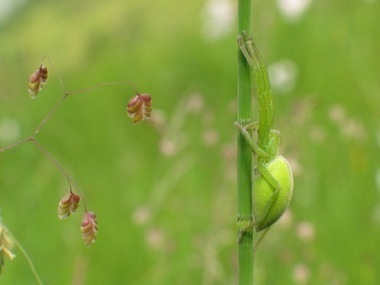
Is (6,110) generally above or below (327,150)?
below

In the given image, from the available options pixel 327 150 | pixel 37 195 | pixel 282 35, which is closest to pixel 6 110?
pixel 282 35

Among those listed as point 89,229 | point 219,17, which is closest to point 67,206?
point 89,229

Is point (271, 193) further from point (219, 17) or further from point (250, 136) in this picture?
point (219, 17)

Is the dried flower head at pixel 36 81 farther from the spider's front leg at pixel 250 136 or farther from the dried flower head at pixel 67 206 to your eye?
the spider's front leg at pixel 250 136

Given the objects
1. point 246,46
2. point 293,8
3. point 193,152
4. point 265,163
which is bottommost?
point 293,8

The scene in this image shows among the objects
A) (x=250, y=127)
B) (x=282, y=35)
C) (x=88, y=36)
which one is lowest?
(x=88, y=36)

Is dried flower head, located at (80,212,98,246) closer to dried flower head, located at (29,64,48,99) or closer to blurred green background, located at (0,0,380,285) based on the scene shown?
dried flower head, located at (29,64,48,99)

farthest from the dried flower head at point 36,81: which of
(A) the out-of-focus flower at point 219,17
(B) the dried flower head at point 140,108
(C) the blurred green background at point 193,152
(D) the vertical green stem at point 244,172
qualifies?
(A) the out-of-focus flower at point 219,17

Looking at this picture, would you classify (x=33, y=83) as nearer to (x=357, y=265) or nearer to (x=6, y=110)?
(x=357, y=265)
